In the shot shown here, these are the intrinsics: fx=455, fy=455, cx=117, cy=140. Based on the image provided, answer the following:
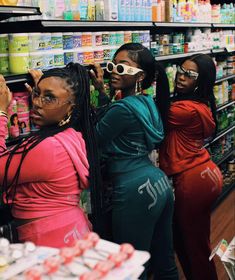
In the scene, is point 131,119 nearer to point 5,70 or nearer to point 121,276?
point 5,70

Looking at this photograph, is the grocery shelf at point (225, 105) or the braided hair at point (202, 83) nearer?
the braided hair at point (202, 83)

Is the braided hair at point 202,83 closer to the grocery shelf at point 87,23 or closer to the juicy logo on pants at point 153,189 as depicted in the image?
the grocery shelf at point 87,23

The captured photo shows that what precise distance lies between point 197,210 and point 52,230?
1499mm

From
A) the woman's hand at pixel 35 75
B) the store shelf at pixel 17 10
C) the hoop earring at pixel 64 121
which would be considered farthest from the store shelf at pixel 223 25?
the hoop earring at pixel 64 121

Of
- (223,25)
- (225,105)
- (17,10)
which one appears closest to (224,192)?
(225,105)

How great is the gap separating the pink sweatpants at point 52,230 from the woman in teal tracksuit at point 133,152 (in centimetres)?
59

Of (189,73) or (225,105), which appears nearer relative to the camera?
(189,73)

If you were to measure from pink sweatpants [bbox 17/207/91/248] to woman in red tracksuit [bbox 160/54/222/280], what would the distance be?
1.37m

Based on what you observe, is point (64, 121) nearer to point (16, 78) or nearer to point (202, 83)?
point (16, 78)

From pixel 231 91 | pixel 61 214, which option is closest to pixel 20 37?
pixel 61 214

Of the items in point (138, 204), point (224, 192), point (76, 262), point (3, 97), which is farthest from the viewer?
point (224, 192)

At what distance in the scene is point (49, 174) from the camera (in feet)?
6.02

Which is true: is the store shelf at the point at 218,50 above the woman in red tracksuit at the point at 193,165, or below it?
above

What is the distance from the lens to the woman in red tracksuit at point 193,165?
3137mm
